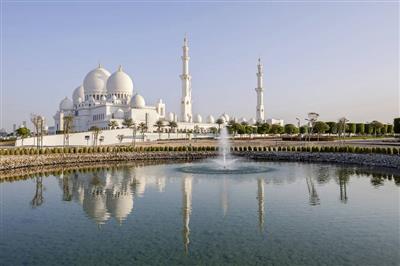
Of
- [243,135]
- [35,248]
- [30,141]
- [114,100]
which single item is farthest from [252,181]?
[114,100]

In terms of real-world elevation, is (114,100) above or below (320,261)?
above

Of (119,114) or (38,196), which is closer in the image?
(38,196)

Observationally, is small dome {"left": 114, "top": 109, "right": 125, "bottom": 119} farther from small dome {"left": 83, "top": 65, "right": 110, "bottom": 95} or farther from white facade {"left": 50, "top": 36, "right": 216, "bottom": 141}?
small dome {"left": 83, "top": 65, "right": 110, "bottom": 95}

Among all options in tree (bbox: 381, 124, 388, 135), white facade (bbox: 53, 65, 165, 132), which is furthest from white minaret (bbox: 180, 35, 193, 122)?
tree (bbox: 381, 124, 388, 135)

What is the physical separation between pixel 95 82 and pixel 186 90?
23.0 meters

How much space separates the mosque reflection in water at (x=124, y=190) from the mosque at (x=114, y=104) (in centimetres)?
5730

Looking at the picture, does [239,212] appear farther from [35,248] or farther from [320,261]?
[35,248]

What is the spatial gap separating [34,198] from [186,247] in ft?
38.4

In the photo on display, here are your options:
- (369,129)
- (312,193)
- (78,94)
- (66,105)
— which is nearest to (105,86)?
(78,94)

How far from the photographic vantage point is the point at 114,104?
3538 inches

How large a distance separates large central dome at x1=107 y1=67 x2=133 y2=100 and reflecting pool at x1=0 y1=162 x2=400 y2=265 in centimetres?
7010

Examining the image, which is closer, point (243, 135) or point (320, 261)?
point (320, 261)

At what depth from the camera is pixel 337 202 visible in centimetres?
1856

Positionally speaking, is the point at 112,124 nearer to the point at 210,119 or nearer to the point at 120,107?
the point at 120,107
